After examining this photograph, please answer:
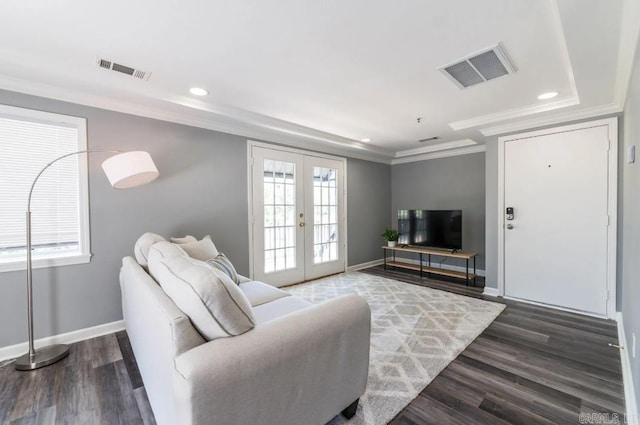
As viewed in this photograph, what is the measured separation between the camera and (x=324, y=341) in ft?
4.50

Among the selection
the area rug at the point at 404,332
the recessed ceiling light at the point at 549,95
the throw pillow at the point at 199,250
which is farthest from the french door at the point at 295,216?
the recessed ceiling light at the point at 549,95

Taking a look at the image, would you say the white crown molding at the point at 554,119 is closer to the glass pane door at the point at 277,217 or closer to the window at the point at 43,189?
the glass pane door at the point at 277,217

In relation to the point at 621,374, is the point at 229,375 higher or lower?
higher

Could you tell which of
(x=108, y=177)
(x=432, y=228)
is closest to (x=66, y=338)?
(x=108, y=177)

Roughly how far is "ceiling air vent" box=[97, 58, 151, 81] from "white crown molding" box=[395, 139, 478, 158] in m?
4.41

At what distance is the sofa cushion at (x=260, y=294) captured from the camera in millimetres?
2326

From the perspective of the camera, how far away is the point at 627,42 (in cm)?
181

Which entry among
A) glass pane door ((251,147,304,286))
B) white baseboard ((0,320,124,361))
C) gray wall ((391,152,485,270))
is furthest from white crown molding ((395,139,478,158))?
white baseboard ((0,320,124,361))

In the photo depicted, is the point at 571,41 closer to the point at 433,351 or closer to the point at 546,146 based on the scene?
the point at 546,146

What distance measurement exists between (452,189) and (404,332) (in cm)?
343

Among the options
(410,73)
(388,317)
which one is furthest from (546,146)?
(388,317)

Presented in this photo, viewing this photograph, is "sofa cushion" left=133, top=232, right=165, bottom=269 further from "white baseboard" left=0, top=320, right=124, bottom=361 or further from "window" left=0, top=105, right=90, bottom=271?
"white baseboard" left=0, top=320, right=124, bottom=361

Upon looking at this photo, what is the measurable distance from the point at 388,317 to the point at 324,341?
1946mm

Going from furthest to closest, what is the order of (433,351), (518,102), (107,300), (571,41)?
1. (518,102)
2. (107,300)
3. (433,351)
4. (571,41)
